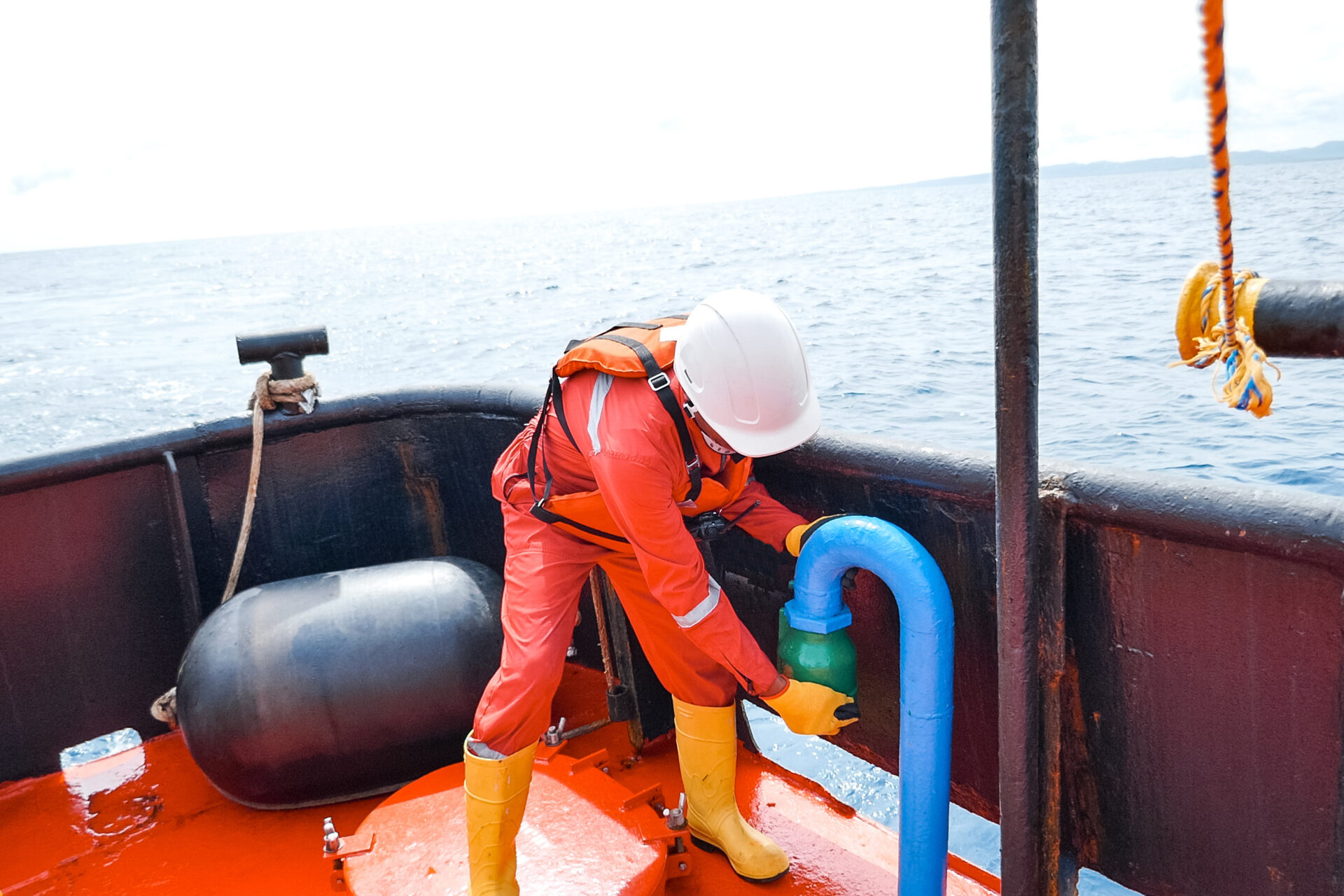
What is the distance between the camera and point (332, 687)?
295cm

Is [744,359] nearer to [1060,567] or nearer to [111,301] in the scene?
[1060,567]

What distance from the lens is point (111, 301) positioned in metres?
41.2

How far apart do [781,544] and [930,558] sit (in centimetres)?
55

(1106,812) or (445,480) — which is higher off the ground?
(445,480)

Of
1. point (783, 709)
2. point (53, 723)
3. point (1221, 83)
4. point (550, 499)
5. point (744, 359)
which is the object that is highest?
point (1221, 83)

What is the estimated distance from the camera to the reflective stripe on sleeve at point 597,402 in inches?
92.5

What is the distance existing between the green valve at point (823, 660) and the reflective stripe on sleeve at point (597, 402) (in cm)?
67

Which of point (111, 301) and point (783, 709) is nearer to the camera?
point (783, 709)

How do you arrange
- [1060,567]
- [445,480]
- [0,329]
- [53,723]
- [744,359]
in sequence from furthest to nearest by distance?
[0,329], [445,480], [53,723], [744,359], [1060,567]

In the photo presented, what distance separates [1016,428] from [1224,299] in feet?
1.37

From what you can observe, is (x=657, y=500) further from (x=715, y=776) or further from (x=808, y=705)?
(x=715, y=776)

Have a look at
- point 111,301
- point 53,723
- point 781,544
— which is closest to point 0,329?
point 111,301

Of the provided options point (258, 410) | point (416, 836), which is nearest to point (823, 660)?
point (416, 836)

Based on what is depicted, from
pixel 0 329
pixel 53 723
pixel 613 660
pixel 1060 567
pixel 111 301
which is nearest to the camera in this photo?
pixel 1060 567
